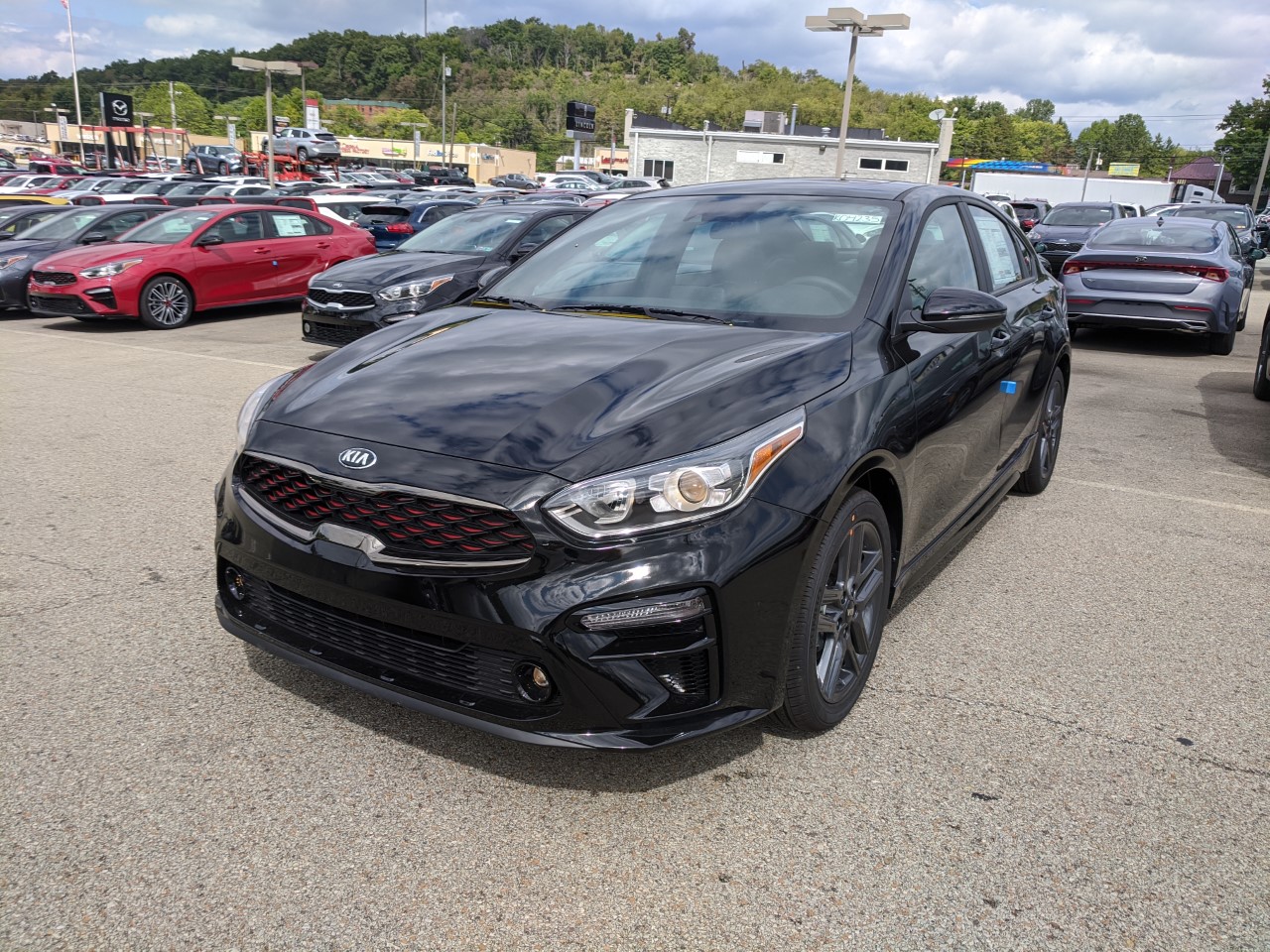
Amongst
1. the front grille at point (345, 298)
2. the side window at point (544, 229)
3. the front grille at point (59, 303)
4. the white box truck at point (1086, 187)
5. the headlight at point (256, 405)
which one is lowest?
the front grille at point (59, 303)

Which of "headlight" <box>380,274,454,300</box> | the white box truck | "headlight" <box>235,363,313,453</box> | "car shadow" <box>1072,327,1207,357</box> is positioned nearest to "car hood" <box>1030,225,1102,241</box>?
"car shadow" <box>1072,327,1207,357</box>

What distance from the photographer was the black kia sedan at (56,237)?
1277cm

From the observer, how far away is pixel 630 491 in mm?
2400

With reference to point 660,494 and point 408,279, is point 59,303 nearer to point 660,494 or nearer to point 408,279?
point 408,279

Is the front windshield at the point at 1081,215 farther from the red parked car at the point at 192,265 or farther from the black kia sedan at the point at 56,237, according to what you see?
the black kia sedan at the point at 56,237

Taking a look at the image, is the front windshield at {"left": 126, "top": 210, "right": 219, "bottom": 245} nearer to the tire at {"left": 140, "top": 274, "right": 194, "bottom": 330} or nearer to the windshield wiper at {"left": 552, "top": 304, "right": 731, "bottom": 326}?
the tire at {"left": 140, "top": 274, "right": 194, "bottom": 330}

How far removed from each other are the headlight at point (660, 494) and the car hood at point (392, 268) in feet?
24.2

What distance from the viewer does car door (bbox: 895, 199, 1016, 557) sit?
131 inches

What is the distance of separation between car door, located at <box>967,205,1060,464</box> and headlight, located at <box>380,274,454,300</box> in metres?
5.82

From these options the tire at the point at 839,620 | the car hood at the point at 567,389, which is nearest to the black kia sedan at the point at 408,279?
the car hood at the point at 567,389

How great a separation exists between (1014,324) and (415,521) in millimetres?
3071

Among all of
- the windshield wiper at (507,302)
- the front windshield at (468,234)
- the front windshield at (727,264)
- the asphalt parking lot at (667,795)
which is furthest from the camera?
the front windshield at (468,234)

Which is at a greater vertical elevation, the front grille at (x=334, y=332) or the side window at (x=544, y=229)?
the side window at (x=544, y=229)

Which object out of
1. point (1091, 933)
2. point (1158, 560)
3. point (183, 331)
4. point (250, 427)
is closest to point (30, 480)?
point (250, 427)
